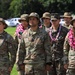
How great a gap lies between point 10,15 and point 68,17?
58067mm

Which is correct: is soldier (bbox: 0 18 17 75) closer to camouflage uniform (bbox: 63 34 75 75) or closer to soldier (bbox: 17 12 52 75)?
soldier (bbox: 17 12 52 75)

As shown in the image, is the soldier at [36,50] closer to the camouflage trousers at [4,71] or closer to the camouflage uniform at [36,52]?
the camouflage uniform at [36,52]

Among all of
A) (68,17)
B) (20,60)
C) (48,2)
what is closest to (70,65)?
(20,60)

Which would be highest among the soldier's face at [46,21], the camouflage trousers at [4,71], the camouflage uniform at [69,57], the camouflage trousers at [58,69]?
the soldier's face at [46,21]

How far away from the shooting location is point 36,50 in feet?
25.0

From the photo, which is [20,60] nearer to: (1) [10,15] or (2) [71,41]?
(2) [71,41]

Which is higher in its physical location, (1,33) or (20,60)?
(1,33)

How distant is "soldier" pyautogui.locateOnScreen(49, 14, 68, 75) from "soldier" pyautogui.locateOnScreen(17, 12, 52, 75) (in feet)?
4.58

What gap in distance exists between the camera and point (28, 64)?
7.65 meters

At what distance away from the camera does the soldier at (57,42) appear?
9.05m

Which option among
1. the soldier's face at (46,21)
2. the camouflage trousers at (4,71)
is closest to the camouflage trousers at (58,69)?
the soldier's face at (46,21)

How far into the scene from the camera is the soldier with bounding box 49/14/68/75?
356 inches

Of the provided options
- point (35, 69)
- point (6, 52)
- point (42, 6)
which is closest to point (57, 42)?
→ point (35, 69)

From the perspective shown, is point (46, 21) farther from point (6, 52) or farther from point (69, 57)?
point (6, 52)
